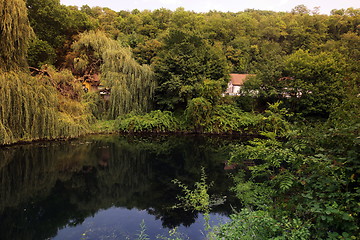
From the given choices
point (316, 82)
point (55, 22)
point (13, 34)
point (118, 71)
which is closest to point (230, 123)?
point (316, 82)

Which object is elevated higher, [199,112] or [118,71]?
[118,71]

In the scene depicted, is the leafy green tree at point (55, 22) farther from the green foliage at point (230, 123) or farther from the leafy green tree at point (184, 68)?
the green foliage at point (230, 123)

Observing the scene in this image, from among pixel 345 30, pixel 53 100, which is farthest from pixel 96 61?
pixel 345 30

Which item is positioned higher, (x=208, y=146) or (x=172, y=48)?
(x=172, y=48)

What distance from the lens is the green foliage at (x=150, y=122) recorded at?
677 inches

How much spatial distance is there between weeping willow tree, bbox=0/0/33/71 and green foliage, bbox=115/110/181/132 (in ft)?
23.2

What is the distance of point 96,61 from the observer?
62.6 feet

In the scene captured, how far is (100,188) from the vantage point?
8664mm

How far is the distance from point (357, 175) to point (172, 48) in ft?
60.1

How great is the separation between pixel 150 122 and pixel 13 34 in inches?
368

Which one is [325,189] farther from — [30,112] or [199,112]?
[199,112]

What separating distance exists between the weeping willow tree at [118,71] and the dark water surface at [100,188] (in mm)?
4302

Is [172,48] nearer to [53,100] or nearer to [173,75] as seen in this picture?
[173,75]

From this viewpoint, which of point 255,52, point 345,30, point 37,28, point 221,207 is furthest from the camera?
point 345,30
